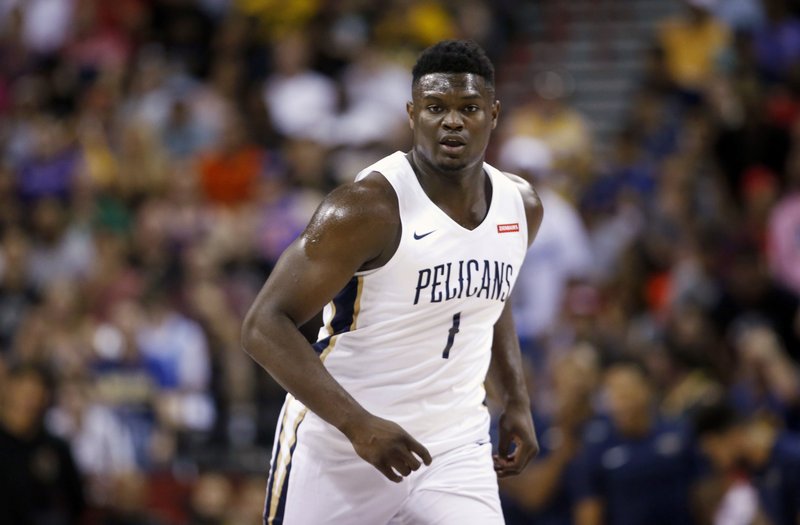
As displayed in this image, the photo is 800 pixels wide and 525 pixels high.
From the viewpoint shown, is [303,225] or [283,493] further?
[303,225]

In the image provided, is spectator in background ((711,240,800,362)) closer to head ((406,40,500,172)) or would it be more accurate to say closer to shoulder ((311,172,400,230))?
head ((406,40,500,172))

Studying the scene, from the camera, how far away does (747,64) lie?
12609 millimetres

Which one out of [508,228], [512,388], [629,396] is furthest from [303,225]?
[508,228]

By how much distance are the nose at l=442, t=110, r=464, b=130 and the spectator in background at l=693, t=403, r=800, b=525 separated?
385 cm

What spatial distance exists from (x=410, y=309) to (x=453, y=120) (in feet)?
2.21

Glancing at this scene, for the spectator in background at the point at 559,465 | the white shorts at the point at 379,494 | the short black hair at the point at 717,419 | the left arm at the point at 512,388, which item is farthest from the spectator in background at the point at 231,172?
the white shorts at the point at 379,494

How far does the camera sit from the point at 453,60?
15.7ft

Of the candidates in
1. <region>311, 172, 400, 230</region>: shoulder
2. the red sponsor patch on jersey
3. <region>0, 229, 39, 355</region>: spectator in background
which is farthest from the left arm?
<region>0, 229, 39, 355</region>: spectator in background

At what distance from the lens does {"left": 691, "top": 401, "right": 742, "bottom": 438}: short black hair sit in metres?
8.10

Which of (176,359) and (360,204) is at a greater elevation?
(360,204)

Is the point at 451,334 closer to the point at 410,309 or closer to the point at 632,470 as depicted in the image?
the point at 410,309

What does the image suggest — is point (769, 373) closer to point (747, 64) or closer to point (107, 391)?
point (747, 64)

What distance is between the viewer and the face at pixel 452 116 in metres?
4.76

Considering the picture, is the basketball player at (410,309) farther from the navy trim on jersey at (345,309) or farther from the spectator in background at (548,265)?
the spectator in background at (548,265)
